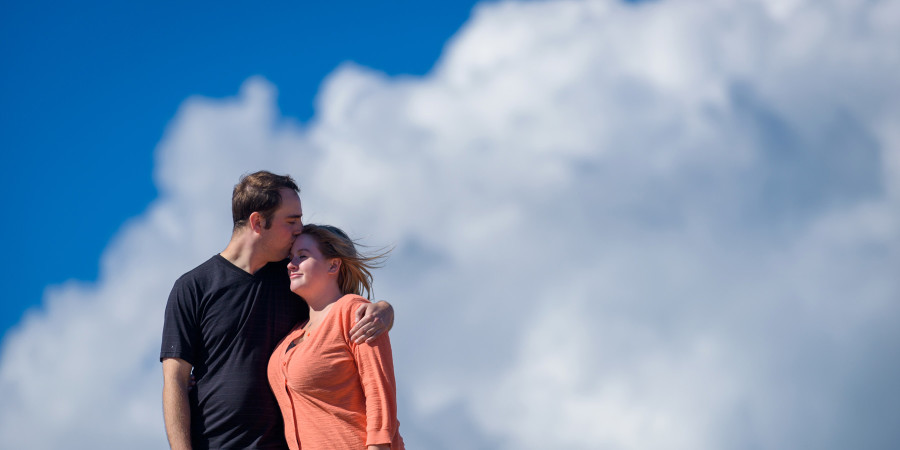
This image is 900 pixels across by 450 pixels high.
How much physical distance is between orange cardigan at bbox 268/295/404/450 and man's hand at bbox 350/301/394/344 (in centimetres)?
5

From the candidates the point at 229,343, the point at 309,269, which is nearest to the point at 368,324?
the point at 309,269

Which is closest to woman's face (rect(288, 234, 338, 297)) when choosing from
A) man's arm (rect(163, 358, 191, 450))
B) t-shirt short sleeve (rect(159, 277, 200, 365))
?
t-shirt short sleeve (rect(159, 277, 200, 365))

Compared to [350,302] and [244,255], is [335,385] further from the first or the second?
[244,255]

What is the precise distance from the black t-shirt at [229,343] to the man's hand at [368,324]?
3.35 feet

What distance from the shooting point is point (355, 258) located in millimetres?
7176

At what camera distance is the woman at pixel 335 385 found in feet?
20.3

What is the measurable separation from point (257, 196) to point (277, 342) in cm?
125

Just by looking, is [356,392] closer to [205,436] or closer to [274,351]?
Result: [274,351]

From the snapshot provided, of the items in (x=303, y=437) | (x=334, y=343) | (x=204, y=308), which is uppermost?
(x=204, y=308)

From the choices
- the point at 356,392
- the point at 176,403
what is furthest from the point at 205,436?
the point at 356,392

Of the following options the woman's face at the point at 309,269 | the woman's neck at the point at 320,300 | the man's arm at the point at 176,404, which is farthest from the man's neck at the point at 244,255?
the man's arm at the point at 176,404

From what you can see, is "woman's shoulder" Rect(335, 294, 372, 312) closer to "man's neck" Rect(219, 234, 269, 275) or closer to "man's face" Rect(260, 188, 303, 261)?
"man's face" Rect(260, 188, 303, 261)

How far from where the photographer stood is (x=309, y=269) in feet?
22.8

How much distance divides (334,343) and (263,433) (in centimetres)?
100
